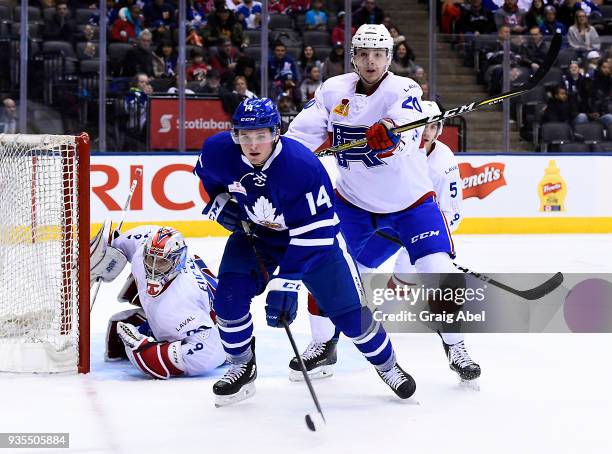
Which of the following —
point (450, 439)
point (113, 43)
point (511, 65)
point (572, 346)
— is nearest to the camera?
point (450, 439)

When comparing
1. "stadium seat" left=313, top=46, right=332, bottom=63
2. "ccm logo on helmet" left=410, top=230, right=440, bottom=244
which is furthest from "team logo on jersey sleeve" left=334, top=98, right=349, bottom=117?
"stadium seat" left=313, top=46, right=332, bottom=63

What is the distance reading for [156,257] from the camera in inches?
170

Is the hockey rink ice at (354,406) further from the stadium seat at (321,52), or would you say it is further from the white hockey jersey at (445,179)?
the stadium seat at (321,52)

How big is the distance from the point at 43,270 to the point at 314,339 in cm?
113

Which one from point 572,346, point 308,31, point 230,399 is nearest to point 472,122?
point 308,31

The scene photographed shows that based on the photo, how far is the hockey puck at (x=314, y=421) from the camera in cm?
353

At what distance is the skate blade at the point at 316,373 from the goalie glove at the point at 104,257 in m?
0.94

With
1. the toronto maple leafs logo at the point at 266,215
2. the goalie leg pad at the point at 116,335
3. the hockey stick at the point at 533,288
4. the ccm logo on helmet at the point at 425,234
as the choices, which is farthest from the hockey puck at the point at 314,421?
the hockey stick at the point at 533,288

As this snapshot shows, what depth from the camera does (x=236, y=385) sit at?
12.9 feet

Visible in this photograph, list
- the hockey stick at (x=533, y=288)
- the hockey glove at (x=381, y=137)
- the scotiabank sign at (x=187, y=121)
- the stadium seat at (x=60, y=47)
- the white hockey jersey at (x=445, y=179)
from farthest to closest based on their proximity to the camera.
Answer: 1. the scotiabank sign at (x=187, y=121)
2. the stadium seat at (x=60, y=47)
3. the hockey stick at (x=533, y=288)
4. the white hockey jersey at (x=445, y=179)
5. the hockey glove at (x=381, y=137)

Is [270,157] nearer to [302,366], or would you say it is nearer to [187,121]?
[302,366]

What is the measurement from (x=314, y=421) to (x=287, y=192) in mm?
741

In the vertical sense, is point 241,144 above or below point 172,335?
above

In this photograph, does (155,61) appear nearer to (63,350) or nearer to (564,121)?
(564,121)
